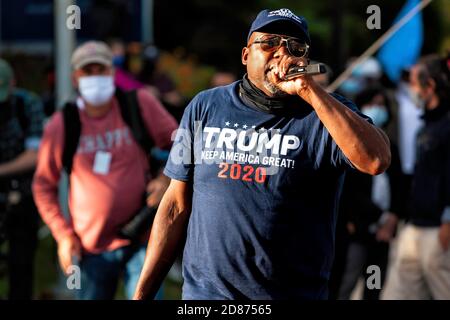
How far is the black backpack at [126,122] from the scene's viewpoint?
700 centimetres

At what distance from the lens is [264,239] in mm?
4449

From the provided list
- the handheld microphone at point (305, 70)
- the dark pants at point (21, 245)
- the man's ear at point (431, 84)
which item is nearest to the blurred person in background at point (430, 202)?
the man's ear at point (431, 84)

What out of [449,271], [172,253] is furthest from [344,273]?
[172,253]

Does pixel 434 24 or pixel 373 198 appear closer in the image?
pixel 373 198

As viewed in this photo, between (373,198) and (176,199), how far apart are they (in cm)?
406

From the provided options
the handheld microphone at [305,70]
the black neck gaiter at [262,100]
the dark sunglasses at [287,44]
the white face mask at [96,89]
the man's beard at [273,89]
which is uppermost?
the dark sunglasses at [287,44]

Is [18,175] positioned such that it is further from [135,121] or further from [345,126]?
[345,126]

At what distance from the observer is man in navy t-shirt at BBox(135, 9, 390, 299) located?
4.43 m

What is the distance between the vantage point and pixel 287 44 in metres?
4.46

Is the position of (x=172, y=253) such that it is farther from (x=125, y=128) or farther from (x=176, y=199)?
(x=125, y=128)

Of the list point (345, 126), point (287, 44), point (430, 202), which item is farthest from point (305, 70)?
point (430, 202)

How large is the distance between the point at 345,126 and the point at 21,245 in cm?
476

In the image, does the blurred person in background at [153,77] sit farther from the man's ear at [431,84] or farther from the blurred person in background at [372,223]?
the man's ear at [431,84]

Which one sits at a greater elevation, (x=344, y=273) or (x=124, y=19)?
(x=124, y=19)
